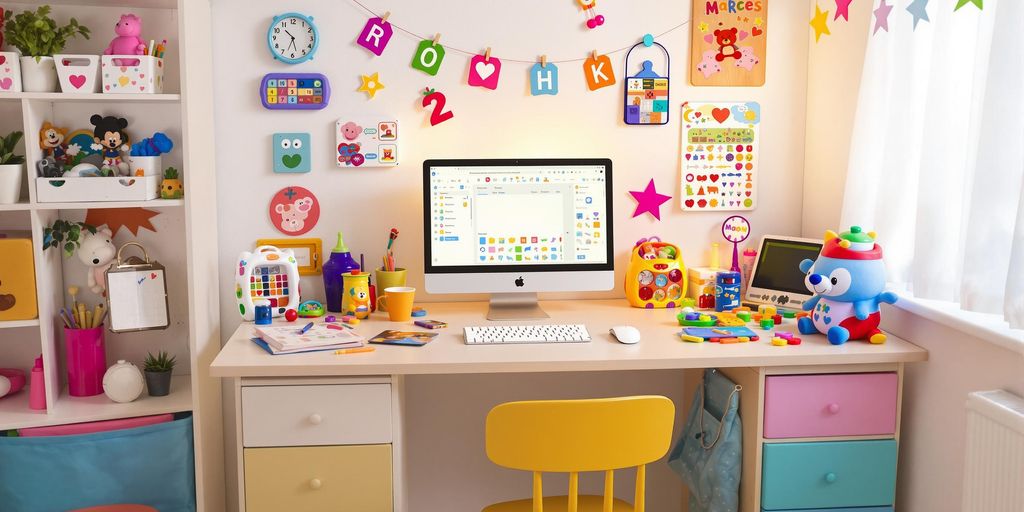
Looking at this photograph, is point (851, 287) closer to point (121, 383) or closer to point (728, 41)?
point (728, 41)

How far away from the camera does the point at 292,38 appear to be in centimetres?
250

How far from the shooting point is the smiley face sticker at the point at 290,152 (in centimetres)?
253

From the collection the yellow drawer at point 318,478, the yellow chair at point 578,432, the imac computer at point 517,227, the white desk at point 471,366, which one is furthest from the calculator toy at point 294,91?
the yellow chair at point 578,432

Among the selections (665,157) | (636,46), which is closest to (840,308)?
(665,157)

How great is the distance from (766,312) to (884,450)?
1.47ft

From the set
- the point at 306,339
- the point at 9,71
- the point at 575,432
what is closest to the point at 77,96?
the point at 9,71

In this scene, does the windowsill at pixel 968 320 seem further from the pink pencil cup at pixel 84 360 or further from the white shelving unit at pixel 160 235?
the pink pencil cup at pixel 84 360

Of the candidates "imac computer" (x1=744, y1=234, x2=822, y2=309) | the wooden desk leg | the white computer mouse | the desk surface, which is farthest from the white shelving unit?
→ "imac computer" (x1=744, y1=234, x2=822, y2=309)

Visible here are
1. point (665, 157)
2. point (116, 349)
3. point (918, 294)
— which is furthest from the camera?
point (665, 157)

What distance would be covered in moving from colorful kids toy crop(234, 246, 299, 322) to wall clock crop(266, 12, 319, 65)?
0.55m

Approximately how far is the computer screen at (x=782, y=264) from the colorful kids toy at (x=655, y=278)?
0.23 meters

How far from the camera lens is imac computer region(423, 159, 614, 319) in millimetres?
2451

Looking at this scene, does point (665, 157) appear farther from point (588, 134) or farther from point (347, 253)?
point (347, 253)

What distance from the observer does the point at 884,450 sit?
213cm
